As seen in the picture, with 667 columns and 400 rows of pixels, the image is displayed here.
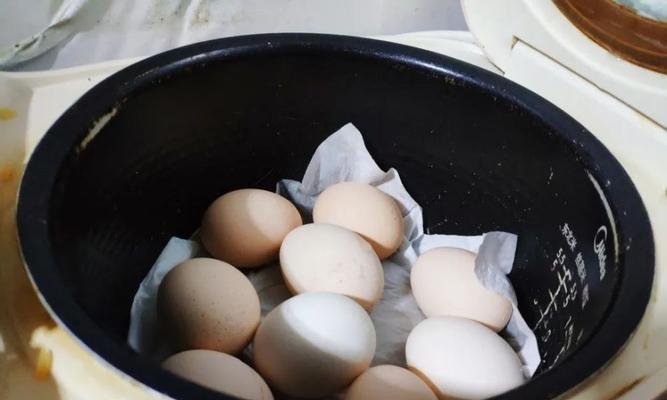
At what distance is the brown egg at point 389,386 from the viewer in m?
0.56

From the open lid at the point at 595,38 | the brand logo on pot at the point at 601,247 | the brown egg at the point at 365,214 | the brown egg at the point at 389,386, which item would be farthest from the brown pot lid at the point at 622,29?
the brown egg at the point at 389,386

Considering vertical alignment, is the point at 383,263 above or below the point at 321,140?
below

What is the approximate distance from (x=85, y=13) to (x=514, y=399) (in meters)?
0.65

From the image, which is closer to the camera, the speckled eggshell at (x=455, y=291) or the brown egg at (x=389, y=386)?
the brown egg at (x=389, y=386)

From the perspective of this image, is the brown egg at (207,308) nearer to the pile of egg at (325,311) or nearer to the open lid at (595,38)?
the pile of egg at (325,311)

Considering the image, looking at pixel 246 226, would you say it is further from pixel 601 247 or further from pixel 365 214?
pixel 601 247

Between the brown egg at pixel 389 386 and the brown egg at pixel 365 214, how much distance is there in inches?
7.2

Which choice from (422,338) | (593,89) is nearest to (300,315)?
(422,338)

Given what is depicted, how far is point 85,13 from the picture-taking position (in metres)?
0.79

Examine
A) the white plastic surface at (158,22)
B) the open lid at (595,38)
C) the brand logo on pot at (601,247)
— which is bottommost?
the brand logo on pot at (601,247)

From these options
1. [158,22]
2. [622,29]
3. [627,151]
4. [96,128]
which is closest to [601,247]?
[627,151]

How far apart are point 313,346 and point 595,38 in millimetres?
436

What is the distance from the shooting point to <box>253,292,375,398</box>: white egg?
0.58 metres

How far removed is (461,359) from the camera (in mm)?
587
